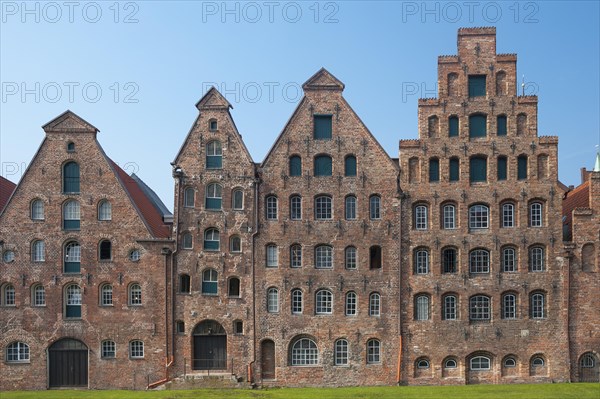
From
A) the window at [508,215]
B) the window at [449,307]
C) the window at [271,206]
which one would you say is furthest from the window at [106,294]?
the window at [508,215]

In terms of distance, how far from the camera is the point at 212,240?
37500 millimetres

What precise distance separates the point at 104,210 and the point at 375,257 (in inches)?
725

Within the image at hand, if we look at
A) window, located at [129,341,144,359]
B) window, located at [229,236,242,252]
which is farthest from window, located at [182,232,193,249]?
window, located at [129,341,144,359]

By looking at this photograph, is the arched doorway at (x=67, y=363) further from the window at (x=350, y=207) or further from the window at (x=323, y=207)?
the window at (x=350, y=207)

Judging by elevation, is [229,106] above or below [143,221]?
above

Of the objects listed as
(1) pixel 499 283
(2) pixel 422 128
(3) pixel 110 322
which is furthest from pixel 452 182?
(3) pixel 110 322

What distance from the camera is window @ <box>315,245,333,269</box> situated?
1470 inches

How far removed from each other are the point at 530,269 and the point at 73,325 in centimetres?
3009

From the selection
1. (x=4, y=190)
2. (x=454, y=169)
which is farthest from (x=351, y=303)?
(x=4, y=190)

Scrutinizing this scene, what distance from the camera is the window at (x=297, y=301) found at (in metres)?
37.2

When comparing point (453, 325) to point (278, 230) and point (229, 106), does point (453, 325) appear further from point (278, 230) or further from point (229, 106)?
point (229, 106)

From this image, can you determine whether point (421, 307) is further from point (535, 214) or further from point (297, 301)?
point (535, 214)

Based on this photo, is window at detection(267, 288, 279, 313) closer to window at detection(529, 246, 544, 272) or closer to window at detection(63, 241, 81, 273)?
window at detection(63, 241, 81, 273)

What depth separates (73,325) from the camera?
36.9 metres
